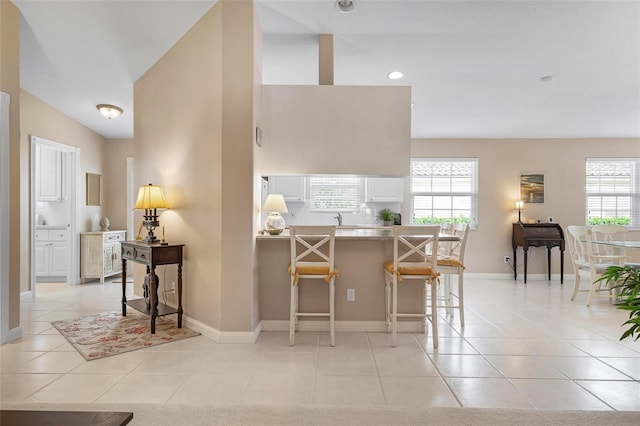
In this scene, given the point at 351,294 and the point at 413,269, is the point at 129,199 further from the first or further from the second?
the point at 413,269

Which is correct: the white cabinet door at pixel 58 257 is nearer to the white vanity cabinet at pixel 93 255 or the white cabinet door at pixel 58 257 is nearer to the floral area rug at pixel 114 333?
the white vanity cabinet at pixel 93 255

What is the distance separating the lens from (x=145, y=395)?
234cm

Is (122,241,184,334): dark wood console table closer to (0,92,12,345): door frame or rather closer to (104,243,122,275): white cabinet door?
(0,92,12,345): door frame

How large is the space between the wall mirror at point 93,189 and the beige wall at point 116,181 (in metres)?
0.22

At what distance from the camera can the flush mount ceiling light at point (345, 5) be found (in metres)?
3.31

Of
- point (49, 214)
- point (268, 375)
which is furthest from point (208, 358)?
point (49, 214)

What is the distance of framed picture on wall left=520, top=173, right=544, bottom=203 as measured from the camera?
678 centimetres

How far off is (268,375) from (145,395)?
0.82m

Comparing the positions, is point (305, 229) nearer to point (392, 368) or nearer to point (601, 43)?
point (392, 368)

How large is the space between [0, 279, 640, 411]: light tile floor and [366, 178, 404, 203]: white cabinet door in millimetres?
2613

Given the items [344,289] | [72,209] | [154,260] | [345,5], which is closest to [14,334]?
[154,260]

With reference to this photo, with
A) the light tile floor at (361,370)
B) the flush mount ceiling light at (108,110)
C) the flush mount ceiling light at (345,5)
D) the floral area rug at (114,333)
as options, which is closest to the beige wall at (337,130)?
the flush mount ceiling light at (345,5)

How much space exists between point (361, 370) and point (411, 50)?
11.1 ft

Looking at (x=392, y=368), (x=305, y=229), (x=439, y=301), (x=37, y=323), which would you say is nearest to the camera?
(x=392, y=368)
